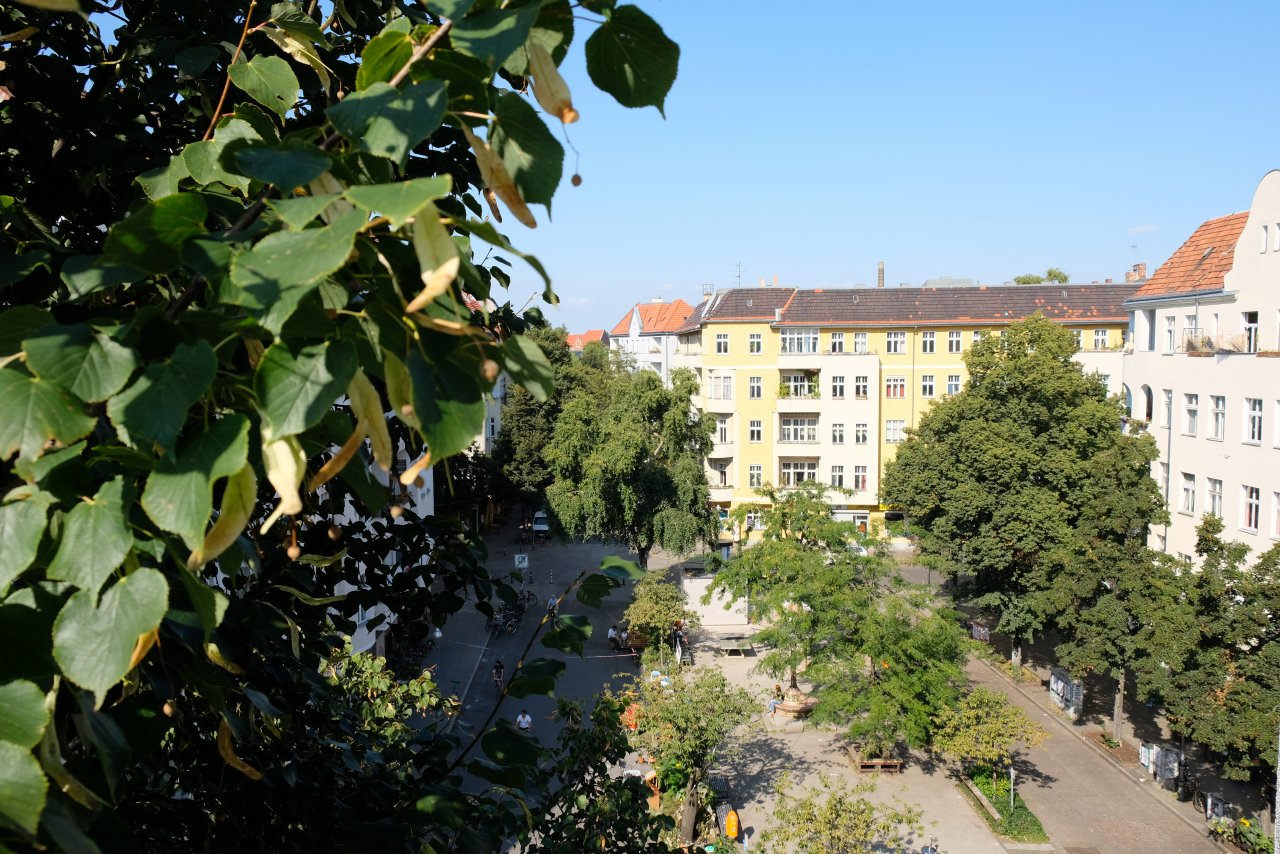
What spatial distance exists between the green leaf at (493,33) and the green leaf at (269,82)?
94 cm

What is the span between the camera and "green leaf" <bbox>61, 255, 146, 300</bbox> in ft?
4.29

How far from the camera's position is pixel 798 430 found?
37406 millimetres

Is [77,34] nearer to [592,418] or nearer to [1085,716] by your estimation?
[1085,716]

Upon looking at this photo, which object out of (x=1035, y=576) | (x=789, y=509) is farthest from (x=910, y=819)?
(x=1035, y=576)

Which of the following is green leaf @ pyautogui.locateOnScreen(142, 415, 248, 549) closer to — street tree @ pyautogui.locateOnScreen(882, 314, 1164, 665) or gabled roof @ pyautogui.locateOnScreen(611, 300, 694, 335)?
street tree @ pyautogui.locateOnScreen(882, 314, 1164, 665)

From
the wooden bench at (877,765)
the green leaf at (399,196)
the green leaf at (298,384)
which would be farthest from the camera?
the wooden bench at (877,765)

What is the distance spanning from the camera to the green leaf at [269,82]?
6.71 feet

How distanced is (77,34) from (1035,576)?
23539 mm

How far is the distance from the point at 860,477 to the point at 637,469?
10616 millimetres

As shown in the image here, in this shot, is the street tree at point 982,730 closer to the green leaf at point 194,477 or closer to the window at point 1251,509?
the window at point 1251,509

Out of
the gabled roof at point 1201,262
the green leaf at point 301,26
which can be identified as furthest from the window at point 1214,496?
the green leaf at point 301,26

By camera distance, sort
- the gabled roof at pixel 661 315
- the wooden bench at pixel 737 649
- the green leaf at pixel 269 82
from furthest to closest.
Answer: the gabled roof at pixel 661 315, the wooden bench at pixel 737 649, the green leaf at pixel 269 82

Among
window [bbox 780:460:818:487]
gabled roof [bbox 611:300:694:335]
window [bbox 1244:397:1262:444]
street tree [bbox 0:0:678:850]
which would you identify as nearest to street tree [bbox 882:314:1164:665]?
window [bbox 1244:397:1262:444]

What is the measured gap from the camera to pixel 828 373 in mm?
37062
